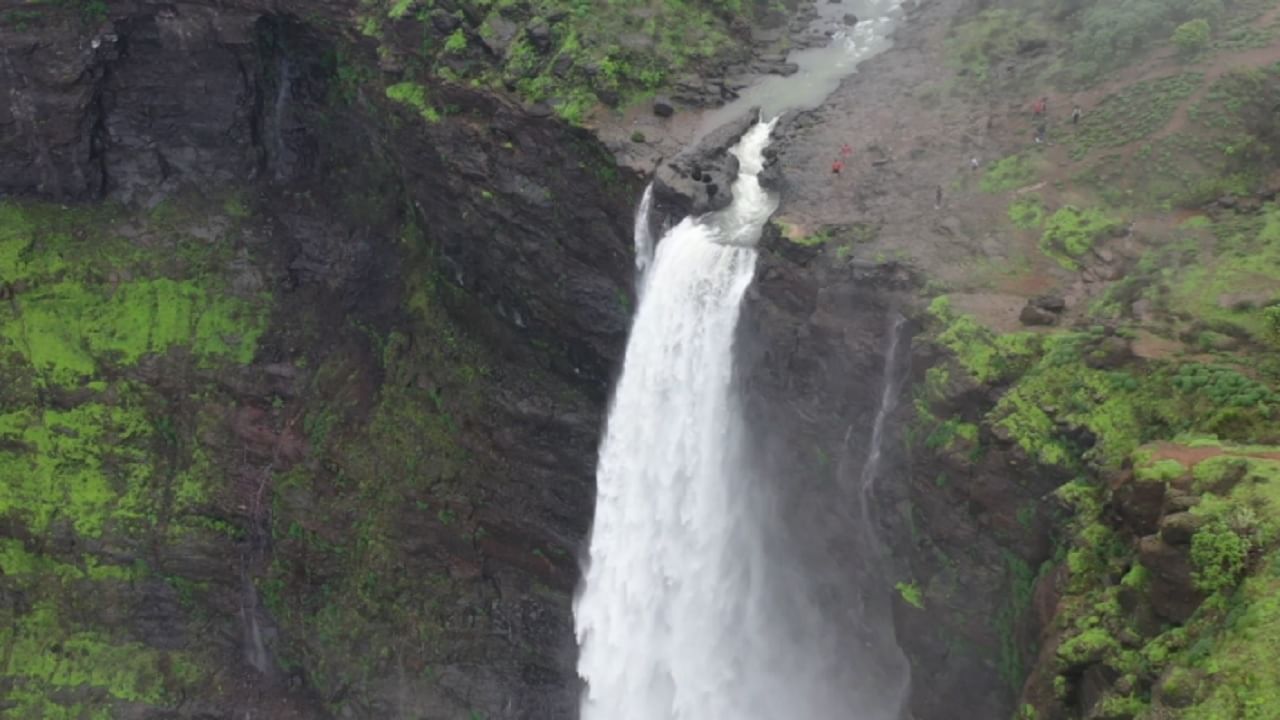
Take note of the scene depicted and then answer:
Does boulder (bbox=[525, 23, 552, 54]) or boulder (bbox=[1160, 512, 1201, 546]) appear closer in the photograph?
boulder (bbox=[1160, 512, 1201, 546])

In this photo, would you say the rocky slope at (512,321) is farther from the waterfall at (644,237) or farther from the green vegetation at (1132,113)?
the waterfall at (644,237)

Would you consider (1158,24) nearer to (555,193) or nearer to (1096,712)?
(555,193)

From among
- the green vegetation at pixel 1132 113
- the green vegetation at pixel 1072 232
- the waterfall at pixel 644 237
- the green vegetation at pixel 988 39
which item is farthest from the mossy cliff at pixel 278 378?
the green vegetation at pixel 1072 232

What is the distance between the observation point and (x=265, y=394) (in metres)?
38.2

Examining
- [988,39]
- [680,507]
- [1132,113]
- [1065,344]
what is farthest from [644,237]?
[988,39]

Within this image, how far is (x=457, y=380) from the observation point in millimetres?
36062

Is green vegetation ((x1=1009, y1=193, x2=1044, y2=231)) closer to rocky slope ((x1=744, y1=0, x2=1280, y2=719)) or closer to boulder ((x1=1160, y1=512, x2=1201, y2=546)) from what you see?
rocky slope ((x1=744, y1=0, x2=1280, y2=719))

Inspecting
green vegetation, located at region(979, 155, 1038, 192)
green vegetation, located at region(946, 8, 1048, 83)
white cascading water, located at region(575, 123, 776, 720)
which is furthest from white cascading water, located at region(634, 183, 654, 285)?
green vegetation, located at region(946, 8, 1048, 83)

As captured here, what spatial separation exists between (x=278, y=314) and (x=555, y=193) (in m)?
14.5

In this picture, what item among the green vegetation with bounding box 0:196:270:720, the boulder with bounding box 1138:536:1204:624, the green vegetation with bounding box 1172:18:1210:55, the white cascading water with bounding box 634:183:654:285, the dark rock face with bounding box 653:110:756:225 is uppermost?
the green vegetation with bounding box 1172:18:1210:55

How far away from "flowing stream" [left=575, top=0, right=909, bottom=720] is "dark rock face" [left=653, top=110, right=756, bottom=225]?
1.51 feet

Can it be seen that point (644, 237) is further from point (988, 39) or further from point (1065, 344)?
point (988, 39)

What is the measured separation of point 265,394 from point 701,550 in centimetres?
1914

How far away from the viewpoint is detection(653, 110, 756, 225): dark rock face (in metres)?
28.2
